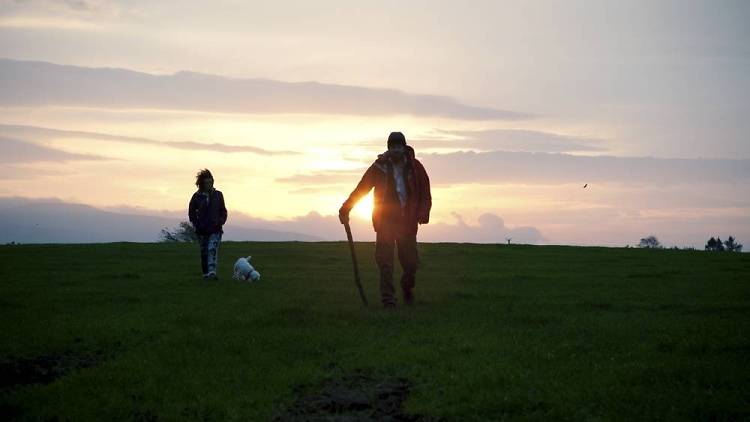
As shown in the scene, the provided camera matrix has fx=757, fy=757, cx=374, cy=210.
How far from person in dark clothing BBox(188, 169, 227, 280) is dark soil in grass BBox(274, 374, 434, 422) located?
14053 millimetres

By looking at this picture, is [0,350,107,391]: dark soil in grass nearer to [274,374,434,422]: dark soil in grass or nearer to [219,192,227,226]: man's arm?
[274,374,434,422]: dark soil in grass

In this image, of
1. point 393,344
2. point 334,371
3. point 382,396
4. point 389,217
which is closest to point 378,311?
point 389,217

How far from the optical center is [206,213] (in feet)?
75.5

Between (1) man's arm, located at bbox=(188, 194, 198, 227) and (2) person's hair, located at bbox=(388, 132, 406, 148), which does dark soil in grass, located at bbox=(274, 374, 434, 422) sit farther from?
(1) man's arm, located at bbox=(188, 194, 198, 227)

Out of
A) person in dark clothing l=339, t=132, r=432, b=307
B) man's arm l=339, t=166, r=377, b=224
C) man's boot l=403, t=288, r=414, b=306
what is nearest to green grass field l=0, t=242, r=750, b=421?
man's boot l=403, t=288, r=414, b=306

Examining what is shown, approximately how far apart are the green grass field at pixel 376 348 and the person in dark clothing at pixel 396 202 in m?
1.08

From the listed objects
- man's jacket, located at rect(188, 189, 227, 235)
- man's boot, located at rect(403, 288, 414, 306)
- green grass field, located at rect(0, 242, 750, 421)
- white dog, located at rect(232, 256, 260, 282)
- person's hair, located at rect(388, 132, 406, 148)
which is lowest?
green grass field, located at rect(0, 242, 750, 421)

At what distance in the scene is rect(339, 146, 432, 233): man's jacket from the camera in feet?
53.9

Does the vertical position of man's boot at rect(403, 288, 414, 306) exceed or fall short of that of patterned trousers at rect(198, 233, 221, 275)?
it falls short

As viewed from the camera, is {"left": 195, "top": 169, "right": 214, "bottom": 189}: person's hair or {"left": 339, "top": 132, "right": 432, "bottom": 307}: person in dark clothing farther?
{"left": 195, "top": 169, "right": 214, "bottom": 189}: person's hair

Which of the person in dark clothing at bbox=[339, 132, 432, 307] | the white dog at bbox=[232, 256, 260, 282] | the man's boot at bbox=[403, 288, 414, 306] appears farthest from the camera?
the white dog at bbox=[232, 256, 260, 282]

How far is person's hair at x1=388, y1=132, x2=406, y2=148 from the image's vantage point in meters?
16.5

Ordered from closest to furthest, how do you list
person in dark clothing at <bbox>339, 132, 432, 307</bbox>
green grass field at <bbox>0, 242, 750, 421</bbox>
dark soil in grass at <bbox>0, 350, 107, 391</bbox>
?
green grass field at <bbox>0, 242, 750, 421</bbox> < dark soil in grass at <bbox>0, 350, 107, 391</bbox> < person in dark clothing at <bbox>339, 132, 432, 307</bbox>

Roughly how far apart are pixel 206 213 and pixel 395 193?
340 inches
